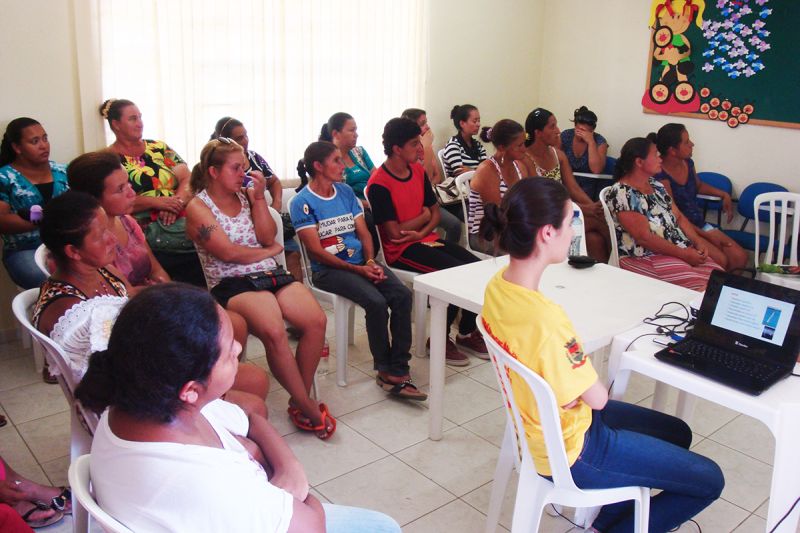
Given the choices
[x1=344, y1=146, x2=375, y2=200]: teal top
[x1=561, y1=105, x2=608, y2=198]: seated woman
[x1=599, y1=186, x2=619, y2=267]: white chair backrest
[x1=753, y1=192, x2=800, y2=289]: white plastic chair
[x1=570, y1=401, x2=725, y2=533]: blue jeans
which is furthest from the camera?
[x1=561, y1=105, x2=608, y2=198]: seated woman

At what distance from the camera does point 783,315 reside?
6.03 feet

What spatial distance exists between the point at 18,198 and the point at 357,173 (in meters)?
1.96

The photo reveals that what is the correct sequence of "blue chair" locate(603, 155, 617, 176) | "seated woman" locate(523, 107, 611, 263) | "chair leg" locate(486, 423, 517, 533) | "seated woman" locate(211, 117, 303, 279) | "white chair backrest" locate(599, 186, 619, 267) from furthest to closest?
"blue chair" locate(603, 155, 617, 176) → "seated woman" locate(523, 107, 611, 263) → "seated woman" locate(211, 117, 303, 279) → "white chair backrest" locate(599, 186, 619, 267) → "chair leg" locate(486, 423, 517, 533)

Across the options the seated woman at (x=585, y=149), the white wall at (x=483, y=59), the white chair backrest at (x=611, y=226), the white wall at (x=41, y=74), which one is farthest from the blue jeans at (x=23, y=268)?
the seated woman at (x=585, y=149)

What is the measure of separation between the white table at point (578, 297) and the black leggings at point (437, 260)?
655mm

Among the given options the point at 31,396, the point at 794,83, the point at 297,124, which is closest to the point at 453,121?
the point at 297,124

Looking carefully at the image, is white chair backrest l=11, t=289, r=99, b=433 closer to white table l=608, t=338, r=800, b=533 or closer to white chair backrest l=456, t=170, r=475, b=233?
white table l=608, t=338, r=800, b=533

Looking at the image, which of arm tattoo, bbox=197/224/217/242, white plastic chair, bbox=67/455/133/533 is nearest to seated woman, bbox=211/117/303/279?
arm tattoo, bbox=197/224/217/242

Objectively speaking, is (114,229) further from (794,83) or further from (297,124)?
(794,83)

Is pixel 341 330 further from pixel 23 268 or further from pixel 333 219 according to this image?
pixel 23 268

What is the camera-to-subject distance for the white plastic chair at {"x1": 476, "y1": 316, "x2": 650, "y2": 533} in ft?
5.26

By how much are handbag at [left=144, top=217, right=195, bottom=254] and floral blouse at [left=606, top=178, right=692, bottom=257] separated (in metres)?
2.15

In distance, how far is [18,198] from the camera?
10.5 ft

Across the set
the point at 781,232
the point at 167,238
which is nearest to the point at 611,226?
the point at 781,232
